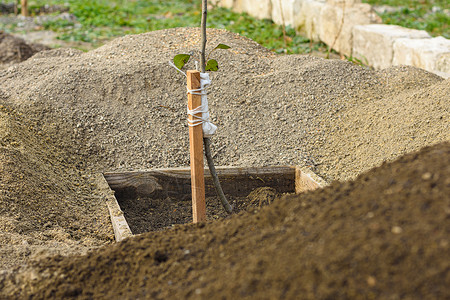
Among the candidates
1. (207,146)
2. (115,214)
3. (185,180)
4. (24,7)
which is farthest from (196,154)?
(24,7)

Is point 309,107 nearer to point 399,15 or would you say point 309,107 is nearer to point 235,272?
Result: point 235,272

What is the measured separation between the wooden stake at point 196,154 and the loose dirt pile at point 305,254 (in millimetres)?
429

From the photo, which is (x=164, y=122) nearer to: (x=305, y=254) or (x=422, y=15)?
(x=305, y=254)

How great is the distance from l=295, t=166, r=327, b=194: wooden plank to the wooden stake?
30.3 inches

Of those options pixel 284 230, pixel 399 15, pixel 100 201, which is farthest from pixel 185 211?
pixel 399 15

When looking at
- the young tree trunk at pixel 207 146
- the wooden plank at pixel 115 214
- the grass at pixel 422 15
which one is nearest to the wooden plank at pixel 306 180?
the young tree trunk at pixel 207 146

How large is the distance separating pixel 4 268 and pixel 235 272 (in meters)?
1.13

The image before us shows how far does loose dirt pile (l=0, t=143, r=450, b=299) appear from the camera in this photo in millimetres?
1243

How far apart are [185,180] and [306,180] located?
78 centimetres

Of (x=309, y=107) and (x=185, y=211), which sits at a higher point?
(x=309, y=107)

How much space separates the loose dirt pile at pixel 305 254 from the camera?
4.08 ft

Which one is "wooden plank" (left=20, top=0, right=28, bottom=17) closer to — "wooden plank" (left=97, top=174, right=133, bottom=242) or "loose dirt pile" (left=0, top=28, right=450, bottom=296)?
"loose dirt pile" (left=0, top=28, right=450, bottom=296)

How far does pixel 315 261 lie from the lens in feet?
4.37

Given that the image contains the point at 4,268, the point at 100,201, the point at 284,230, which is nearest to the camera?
the point at 284,230
